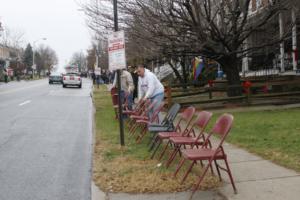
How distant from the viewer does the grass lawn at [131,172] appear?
22.4 feet

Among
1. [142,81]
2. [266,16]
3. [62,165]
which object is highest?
[266,16]

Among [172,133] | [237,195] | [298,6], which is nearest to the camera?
[237,195]

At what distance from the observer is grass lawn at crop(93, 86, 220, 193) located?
6812 millimetres

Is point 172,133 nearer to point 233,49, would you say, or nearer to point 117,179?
point 117,179

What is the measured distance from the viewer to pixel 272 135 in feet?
35.8

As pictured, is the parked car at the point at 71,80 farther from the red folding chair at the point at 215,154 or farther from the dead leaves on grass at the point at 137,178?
the red folding chair at the point at 215,154

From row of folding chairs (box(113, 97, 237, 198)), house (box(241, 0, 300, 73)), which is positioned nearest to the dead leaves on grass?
row of folding chairs (box(113, 97, 237, 198))

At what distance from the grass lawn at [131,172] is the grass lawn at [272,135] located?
5.45ft

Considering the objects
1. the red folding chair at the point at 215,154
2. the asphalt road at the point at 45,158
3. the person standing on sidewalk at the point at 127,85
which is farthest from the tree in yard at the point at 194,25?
the red folding chair at the point at 215,154

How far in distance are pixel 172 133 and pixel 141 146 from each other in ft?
5.76

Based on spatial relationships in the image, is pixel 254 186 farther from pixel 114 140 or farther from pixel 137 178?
pixel 114 140

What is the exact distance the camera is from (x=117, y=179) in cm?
732

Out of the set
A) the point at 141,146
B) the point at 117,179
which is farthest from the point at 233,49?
the point at 117,179

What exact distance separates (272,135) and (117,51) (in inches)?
152
